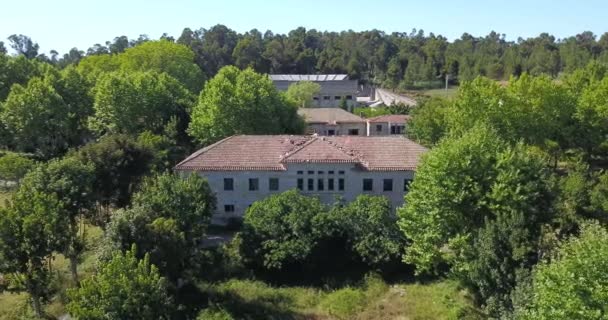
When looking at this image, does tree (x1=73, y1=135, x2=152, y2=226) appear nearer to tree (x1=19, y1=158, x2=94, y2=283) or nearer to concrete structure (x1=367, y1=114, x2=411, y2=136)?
tree (x1=19, y1=158, x2=94, y2=283)

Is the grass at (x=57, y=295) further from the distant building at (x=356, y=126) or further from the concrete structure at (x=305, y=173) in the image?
the distant building at (x=356, y=126)

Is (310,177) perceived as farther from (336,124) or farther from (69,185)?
(336,124)

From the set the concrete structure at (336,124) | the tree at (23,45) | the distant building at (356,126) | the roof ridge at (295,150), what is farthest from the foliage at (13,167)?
the tree at (23,45)

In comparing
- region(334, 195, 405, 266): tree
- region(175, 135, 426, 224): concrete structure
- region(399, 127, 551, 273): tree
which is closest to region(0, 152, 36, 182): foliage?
region(175, 135, 426, 224): concrete structure

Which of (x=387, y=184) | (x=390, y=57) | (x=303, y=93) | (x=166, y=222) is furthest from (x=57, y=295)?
(x=390, y=57)

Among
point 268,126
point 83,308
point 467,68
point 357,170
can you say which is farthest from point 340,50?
point 83,308

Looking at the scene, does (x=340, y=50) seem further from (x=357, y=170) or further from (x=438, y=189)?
(x=438, y=189)
